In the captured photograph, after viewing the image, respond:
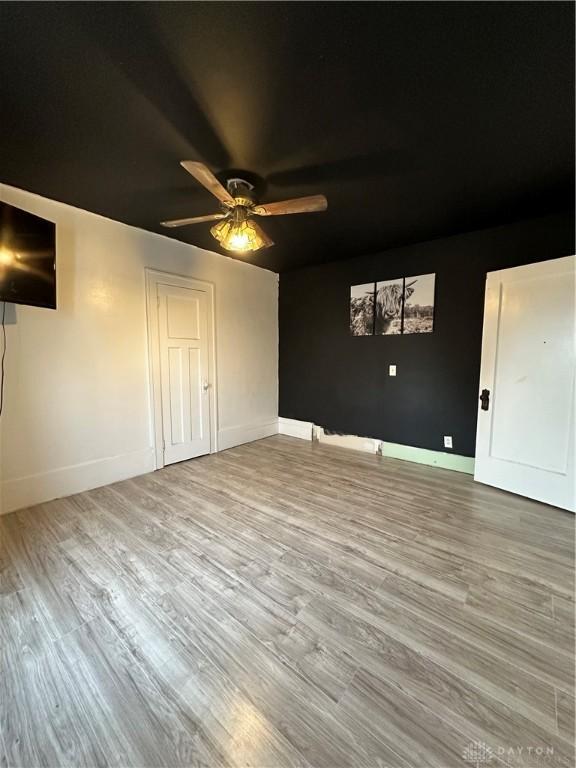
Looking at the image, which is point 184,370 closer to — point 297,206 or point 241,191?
point 241,191

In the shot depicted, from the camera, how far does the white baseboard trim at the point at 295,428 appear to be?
4.67m

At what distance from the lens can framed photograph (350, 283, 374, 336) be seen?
12.7ft

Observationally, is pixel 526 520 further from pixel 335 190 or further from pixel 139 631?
pixel 335 190

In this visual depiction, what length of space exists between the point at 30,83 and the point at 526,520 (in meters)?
4.11

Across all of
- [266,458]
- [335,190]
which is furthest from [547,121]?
[266,458]

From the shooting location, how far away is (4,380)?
2352 mm

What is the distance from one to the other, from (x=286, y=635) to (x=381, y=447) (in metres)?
2.81

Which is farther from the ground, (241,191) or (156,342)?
(241,191)

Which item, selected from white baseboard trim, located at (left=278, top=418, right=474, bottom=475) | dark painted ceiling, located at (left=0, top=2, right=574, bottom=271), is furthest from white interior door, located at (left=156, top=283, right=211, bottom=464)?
white baseboard trim, located at (left=278, top=418, right=474, bottom=475)

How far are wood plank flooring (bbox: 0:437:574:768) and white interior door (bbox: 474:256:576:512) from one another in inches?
14.0

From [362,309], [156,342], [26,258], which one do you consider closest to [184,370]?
[156,342]

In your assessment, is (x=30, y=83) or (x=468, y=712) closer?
(x=468, y=712)

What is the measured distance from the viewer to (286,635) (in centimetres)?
139

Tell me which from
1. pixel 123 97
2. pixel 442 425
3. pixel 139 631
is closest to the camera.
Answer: pixel 139 631
